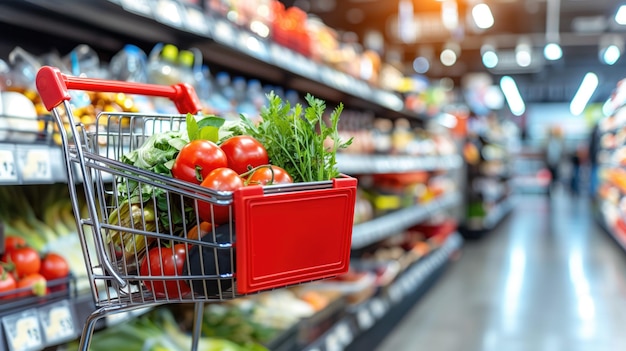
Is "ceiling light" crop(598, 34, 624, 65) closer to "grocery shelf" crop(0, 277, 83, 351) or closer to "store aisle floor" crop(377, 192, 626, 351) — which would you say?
"store aisle floor" crop(377, 192, 626, 351)

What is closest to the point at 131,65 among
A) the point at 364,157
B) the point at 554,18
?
the point at 364,157

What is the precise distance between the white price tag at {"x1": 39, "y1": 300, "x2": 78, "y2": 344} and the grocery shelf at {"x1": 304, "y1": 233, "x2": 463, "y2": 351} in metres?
1.35

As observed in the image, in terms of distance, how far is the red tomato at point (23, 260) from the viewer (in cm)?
164

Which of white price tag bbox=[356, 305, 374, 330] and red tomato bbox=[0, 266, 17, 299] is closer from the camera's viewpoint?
red tomato bbox=[0, 266, 17, 299]

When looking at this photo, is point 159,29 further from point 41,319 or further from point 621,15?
point 621,15

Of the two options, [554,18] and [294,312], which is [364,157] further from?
[554,18]

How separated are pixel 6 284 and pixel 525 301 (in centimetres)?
459

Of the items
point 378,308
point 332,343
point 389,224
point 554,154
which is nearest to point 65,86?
point 332,343

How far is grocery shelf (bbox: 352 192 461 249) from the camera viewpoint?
4016 mm

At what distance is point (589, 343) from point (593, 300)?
145cm

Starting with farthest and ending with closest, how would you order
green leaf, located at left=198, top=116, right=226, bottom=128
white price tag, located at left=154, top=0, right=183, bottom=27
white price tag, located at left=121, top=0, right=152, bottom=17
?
white price tag, located at left=154, top=0, right=183, bottom=27 → white price tag, located at left=121, top=0, right=152, bottom=17 → green leaf, located at left=198, top=116, right=226, bottom=128

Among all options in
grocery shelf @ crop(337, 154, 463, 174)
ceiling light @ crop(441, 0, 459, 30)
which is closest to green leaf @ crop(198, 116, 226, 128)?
grocery shelf @ crop(337, 154, 463, 174)

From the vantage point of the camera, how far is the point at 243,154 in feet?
3.91

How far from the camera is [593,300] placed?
5.41m
